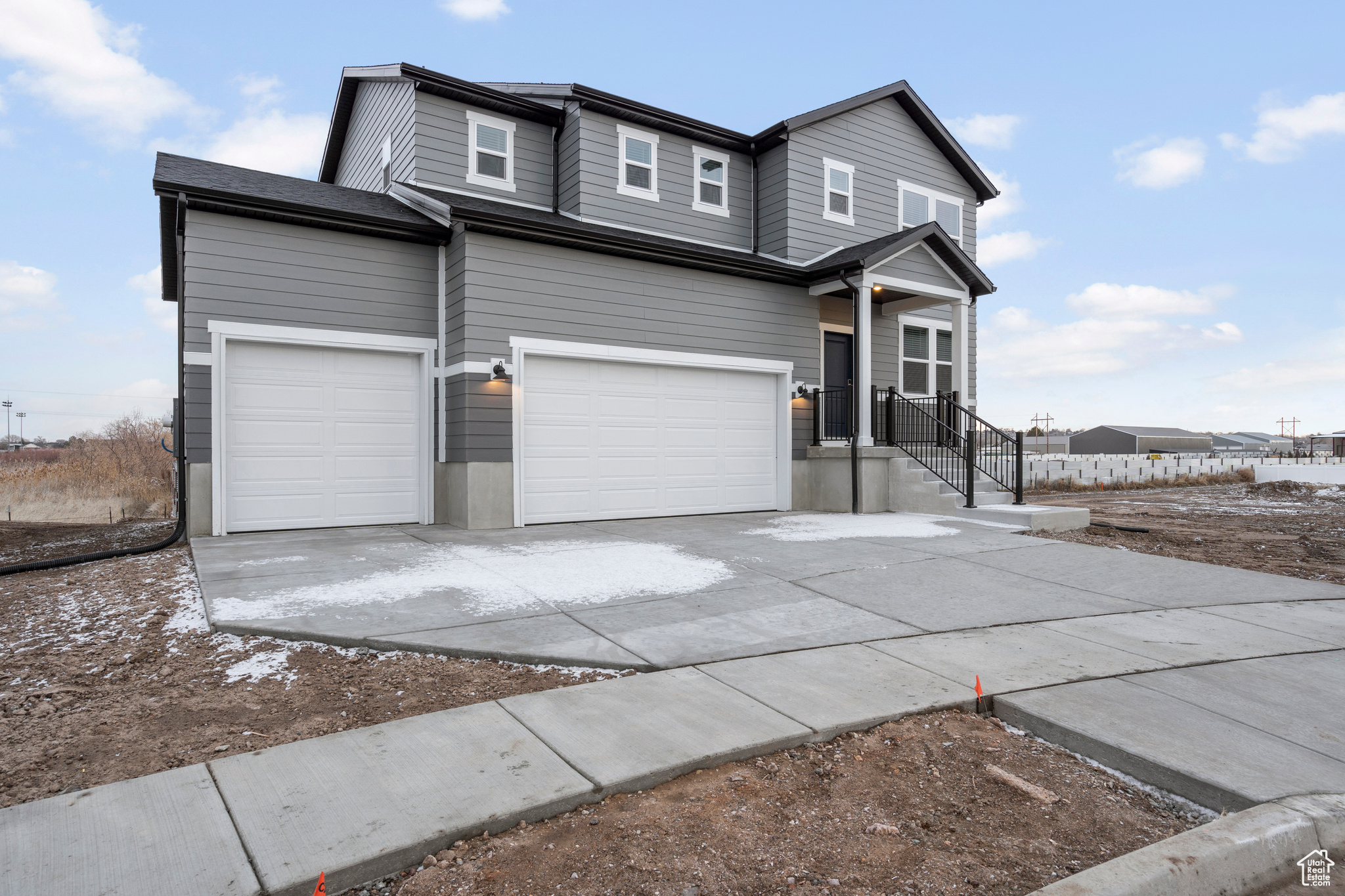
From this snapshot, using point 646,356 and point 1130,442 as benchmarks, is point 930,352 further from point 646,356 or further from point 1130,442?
point 1130,442

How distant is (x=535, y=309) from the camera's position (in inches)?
376

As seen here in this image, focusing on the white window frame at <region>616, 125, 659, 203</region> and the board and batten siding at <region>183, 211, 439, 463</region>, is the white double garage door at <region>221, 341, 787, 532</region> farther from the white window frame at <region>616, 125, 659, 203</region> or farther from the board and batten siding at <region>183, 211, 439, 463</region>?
the white window frame at <region>616, 125, 659, 203</region>

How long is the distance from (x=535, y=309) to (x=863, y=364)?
5.08m

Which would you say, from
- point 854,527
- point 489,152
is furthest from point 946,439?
point 489,152

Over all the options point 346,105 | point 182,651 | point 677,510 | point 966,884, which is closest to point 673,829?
point 966,884

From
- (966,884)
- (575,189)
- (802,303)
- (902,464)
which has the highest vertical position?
(575,189)

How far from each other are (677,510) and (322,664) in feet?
23.0

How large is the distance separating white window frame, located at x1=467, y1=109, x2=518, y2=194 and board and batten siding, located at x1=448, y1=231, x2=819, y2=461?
2738 mm

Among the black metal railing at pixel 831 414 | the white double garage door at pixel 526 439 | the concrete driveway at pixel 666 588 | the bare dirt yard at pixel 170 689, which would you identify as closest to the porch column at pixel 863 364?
the black metal railing at pixel 831 414

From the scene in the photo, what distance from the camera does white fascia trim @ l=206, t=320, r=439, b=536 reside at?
8.34 m

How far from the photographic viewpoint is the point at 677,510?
10633 mm

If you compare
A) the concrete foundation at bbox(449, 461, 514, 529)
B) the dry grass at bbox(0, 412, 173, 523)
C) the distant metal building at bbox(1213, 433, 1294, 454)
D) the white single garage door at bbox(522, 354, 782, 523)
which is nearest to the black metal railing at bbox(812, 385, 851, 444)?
the white single garage door at bbox(522, 354, 782, 523)

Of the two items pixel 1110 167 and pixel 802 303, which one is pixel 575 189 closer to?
pixel 802 303

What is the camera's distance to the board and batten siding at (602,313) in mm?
9148
